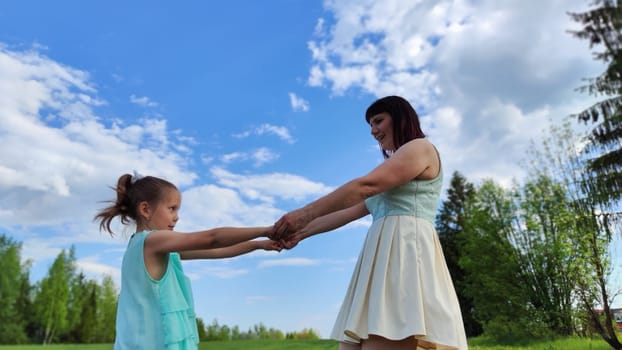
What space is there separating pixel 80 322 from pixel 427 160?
108ft

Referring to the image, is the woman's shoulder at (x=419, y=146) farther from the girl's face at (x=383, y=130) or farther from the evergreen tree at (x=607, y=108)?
the evergreen tree at (x=607, y=108)

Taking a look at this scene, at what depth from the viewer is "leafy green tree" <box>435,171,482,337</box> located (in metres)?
28.2

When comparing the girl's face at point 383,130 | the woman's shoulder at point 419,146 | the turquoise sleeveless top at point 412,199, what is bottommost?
the turquoise sleeveless top at point 412,199

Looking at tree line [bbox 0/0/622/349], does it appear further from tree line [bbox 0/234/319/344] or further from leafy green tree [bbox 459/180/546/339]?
tree line [bbox 0/234/319/344]

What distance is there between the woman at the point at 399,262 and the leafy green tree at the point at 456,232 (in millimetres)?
25785

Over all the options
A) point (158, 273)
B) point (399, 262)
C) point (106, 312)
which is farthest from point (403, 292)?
point (106, 312)

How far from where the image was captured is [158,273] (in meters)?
2.91

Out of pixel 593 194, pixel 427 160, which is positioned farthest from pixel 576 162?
pixel 427 160

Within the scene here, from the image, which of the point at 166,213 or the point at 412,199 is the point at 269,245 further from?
the point at 412,199

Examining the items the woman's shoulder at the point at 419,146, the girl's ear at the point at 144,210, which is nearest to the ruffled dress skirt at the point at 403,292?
the woman's shoulder at the point at 419,146

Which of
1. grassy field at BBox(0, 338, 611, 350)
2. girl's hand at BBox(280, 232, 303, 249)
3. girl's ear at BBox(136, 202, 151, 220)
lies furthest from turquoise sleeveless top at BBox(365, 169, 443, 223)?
grassy field at BBox(0, 338, 611, 350)

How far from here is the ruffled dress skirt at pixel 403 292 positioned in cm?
259

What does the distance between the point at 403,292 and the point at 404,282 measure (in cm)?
5

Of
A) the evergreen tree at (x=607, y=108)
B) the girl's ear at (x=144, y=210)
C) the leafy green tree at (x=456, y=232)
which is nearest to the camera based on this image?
the girl's ear at (x=144, y=210)
